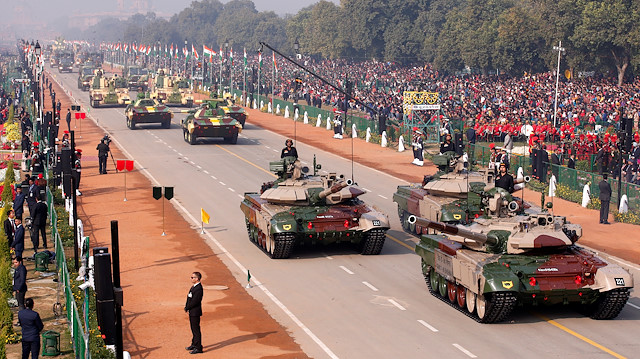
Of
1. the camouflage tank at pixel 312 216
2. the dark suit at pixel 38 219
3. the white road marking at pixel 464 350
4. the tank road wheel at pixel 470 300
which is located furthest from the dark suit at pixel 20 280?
the tank road wheel at pixel 470 300

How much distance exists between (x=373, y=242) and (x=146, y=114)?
42701 millimetres

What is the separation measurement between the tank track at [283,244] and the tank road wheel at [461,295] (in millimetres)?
6569

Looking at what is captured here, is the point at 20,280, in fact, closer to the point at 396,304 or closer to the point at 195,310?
the point at 195,310

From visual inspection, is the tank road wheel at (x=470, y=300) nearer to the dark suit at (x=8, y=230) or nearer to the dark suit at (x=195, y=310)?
the dark suit at (x=195, y=310)

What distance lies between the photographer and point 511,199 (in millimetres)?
27375

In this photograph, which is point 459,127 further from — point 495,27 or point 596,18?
point 495,27

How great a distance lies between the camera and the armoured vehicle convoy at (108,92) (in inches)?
3622

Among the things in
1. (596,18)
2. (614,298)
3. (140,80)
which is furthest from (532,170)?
(140,80)

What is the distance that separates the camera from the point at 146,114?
71.6 m

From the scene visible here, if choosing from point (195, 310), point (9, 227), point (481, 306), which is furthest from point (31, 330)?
point (9, 227)

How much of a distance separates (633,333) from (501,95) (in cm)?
5735

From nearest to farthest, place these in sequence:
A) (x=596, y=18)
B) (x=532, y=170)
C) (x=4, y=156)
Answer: (x=532, y=170) < (x=4, y=156) < (x=596, y=18)

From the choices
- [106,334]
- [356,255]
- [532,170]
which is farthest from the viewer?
[532,170]

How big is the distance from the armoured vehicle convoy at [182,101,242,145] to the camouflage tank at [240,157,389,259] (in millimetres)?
29009
